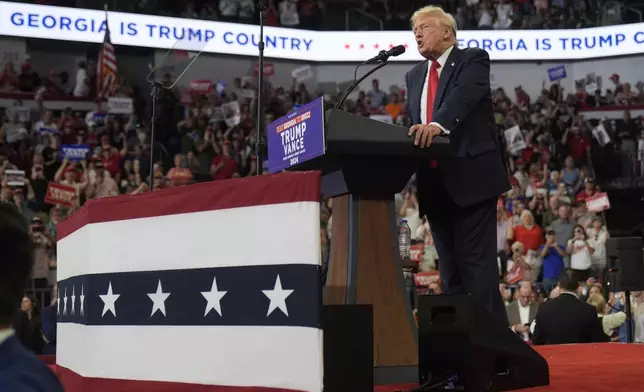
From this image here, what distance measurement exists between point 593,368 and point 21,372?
10.4 ft

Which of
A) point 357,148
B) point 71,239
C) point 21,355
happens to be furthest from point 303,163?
point 21,355

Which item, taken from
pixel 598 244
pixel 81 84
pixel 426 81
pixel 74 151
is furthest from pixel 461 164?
pixel 81 84

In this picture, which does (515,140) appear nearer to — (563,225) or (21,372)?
(563,225)

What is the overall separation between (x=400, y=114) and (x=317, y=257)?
13.7 m

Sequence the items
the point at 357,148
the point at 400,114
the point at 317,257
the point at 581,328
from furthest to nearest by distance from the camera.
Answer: the point at 400,114 < the point at 581,328 < the point at 357,148 < the point at 317,257

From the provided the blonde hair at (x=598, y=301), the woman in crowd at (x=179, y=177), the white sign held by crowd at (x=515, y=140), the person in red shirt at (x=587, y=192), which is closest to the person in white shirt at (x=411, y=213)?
the person in red shirt at (x=587, y=192)

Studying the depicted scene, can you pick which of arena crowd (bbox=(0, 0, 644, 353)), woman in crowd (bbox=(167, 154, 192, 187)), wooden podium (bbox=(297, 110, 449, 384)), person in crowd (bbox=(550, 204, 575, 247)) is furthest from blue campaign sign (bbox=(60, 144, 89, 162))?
wooden podium (bbox=(297, 110, 449, 384))

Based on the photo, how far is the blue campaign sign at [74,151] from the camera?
11.1 m

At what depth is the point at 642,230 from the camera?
43.2 feet

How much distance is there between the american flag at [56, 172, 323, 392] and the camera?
2.35 meters

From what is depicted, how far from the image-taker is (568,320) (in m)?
6.07

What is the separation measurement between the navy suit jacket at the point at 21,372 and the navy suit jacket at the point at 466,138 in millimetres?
2270

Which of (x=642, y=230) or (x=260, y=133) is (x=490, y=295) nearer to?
(x=260, y=133)

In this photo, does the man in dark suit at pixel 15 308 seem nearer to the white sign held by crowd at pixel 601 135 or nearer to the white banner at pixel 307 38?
the white sign held by crowd at pixel 601 135
